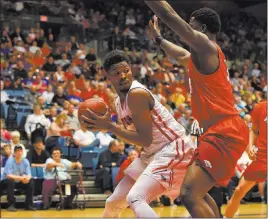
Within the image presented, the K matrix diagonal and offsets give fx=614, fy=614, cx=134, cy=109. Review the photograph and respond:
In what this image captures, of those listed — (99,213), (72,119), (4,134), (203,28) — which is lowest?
(99,213)

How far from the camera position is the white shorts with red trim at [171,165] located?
511cm

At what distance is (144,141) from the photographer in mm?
5035

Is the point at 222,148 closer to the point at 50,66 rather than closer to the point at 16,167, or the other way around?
the point at 16,167

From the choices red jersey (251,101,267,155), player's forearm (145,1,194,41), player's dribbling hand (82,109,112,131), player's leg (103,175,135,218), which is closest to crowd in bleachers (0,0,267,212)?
red jersey (251,101,267,155)

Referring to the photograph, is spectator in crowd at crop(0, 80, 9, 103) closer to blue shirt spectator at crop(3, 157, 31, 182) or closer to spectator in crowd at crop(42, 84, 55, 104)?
spectator in crowd at crop(42, 84, 55, 104)

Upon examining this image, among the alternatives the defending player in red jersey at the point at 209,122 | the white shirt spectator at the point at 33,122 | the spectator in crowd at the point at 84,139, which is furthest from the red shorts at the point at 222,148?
the white shirt spectator at the point at 33,122

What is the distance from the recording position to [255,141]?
7.59 m

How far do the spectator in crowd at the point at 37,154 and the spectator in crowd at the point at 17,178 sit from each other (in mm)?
444

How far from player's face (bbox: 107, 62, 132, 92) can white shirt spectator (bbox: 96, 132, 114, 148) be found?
7423 millimetres

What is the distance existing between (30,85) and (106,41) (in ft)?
18.4

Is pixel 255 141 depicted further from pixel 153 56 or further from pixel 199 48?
pixel 153 56

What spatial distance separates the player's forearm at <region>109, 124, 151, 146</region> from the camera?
4926mm

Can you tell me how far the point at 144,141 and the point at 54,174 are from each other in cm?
626

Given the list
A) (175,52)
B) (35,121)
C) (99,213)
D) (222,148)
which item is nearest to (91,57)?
(35,121)
